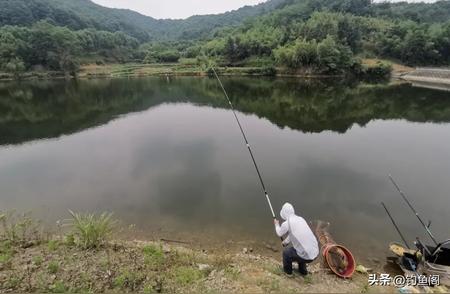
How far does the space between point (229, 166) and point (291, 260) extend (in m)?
9.49

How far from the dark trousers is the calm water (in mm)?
3012

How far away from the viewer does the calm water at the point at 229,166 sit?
1075cm

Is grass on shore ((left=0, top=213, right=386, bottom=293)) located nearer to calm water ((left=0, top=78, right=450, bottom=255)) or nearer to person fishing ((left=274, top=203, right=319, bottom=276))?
person fishing ((left=274, top=203, right=319, bottom=276))

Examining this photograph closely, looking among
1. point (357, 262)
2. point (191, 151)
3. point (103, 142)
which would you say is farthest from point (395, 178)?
point (103, 142)

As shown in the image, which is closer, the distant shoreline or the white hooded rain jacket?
the white hooded rain jacket

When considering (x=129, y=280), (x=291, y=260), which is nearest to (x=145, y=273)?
(x=129, y=280)

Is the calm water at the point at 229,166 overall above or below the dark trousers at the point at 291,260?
below

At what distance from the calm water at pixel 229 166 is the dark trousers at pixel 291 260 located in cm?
301

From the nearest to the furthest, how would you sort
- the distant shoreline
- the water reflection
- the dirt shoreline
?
the dirt shoreline
the water reflection
the distant shoreline

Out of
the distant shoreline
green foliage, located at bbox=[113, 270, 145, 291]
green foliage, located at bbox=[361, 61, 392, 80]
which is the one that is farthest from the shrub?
green foliage, located at bbox=[113, 270, 145, 291]

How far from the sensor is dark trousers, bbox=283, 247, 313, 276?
6072 mm

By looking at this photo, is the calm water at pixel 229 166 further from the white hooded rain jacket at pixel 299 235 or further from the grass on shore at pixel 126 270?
the white hooded rain jacket at pixel 299 235

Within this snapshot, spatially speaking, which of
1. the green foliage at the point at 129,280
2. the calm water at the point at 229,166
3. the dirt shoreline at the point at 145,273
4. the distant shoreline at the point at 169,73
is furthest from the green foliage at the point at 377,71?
the green foliage at the point at 129,280

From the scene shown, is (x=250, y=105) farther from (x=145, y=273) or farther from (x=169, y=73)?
(x=169, y=73)
